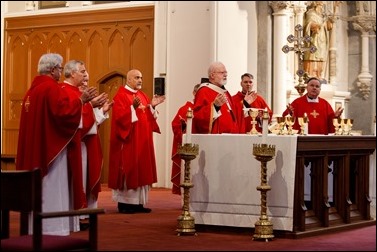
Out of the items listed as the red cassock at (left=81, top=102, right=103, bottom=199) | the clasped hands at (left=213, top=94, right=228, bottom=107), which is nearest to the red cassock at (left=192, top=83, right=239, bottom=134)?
the clasped hands at (left=213, top=94, right=228, bottom=107)

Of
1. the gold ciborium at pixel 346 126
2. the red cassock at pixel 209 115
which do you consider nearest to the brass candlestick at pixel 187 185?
the red cassock at pixel 209 115

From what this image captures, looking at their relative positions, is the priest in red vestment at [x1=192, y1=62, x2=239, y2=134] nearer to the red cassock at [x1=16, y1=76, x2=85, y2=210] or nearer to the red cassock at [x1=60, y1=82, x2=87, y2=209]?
the red cassock at [x1=60, y1=82, x2=87, y2=209]

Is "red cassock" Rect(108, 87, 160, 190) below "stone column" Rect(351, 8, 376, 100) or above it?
below

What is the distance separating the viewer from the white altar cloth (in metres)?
7.68

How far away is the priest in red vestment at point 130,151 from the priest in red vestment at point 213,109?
5.01 feet

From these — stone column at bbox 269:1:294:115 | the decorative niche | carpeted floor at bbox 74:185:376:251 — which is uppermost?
the decorative niche

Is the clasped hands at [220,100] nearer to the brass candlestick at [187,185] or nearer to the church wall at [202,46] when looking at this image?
the brass candlestick at [187,185]

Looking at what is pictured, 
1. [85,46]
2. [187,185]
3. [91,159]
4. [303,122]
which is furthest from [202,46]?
[187,185]

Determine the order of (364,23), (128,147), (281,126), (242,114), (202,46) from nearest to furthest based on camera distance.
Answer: (281,126), (242,114), (128,147), (202,46), (364,23)

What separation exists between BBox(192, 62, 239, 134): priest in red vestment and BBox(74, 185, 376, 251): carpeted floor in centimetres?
110

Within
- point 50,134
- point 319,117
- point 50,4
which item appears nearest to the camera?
point 50,134

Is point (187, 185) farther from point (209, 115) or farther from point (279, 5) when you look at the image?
point (279, 5)

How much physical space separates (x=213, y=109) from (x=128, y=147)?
195cm

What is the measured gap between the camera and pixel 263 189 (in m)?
7.44
